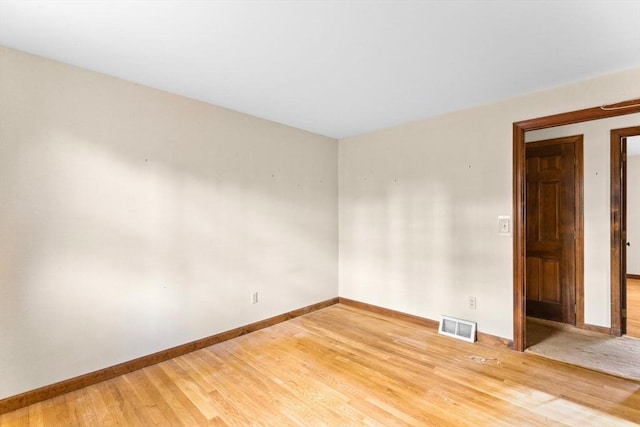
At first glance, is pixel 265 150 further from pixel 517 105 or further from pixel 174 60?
pixel 517 105

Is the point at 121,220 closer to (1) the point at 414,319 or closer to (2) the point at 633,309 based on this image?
(1) the point at 414,319

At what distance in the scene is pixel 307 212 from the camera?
152 inches

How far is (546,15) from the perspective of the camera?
1.62m

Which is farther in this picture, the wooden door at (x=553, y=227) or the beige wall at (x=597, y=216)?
the wooden door at (x=553, y=227)

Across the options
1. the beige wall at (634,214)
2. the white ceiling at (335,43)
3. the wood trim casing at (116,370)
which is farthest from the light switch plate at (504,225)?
the beige wall at (634,214)

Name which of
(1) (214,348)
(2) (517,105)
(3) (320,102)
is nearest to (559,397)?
(2) (517,105)

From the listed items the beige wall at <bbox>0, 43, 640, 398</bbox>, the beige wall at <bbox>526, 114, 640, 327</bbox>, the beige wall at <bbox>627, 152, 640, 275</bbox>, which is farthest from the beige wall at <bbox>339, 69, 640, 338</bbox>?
the beige wall at <bbox>627, 152, 640, 275</bbox>

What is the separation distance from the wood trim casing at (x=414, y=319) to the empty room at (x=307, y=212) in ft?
0.07

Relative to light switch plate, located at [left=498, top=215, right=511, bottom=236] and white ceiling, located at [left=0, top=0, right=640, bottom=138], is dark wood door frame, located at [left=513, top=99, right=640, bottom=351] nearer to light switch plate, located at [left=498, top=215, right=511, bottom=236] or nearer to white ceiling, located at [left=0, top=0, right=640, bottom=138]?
light switch plate, located at [left=498, top=215, right=511, bottom=236]

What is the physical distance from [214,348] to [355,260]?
2093mm

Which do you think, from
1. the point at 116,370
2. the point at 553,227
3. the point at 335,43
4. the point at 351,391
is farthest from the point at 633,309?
the point at 116,370

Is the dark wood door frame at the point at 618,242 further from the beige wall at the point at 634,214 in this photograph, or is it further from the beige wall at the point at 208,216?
the beige wall at the point at 634,214

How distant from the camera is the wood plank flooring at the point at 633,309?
3.14m

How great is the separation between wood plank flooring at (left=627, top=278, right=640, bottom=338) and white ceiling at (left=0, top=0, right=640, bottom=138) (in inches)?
108
